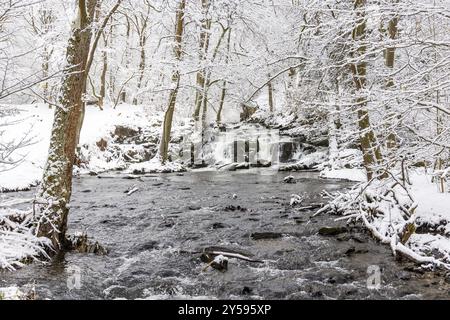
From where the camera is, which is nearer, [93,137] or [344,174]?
[344,174]

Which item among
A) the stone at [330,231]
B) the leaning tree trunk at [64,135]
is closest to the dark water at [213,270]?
the stone at [330,231]

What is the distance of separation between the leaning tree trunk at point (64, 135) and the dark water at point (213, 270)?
2.71 feet

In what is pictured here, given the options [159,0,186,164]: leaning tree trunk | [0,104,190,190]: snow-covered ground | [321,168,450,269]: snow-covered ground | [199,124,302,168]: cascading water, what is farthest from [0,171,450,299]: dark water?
[199,124,302,168]: cascading water

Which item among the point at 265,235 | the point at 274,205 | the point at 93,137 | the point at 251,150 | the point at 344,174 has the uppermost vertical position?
the point at 93,137

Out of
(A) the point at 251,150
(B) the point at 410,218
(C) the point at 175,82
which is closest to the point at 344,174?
(A) the point at 251,150

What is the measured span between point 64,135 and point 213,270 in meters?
3.42

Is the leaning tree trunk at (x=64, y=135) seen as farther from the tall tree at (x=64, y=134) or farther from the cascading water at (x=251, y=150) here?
the cascading water at (x=251, y=150)

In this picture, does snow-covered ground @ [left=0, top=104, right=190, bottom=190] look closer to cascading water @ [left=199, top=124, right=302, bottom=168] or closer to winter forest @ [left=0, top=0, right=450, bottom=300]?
winter forest @ [left=0, top=0, right=450, bottom=300]

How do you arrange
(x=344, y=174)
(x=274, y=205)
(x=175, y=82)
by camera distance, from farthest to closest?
(x=175, y=82)
(x=344, y=174)
(x=274, y=205)

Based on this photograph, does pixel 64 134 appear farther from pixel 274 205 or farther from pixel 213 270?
pixel 274 205

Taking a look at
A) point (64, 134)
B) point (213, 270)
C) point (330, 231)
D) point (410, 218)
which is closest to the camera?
point (213, 270)

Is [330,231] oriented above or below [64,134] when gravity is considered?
below

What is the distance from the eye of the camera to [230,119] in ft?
133

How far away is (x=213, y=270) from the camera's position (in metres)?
6.36
